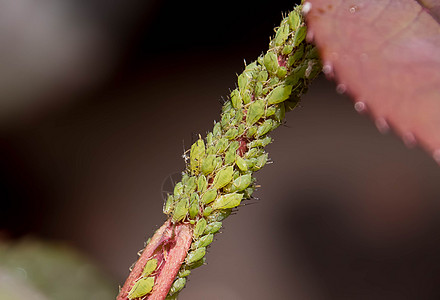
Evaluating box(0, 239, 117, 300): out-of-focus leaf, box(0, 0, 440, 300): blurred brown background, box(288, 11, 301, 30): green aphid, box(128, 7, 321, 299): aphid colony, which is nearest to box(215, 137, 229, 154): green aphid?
box(128, 7, 321, 299): aphid colony

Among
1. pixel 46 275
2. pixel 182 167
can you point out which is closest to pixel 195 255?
pixel 46 275

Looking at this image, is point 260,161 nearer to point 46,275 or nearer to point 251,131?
point 251,131

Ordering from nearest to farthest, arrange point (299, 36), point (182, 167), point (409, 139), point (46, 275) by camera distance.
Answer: point (409, 139) < point (299, 36) < point (46, 275) < point (182, 167)

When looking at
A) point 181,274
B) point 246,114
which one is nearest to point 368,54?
point 246,114

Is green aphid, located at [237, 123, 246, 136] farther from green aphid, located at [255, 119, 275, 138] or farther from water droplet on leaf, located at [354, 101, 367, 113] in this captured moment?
water droplet on leaf, located at [354, 101, 367, 113]

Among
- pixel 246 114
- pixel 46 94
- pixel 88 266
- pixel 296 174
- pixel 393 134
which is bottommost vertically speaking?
pixel 393 134

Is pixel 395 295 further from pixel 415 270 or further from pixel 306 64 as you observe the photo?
pixel 306 64
